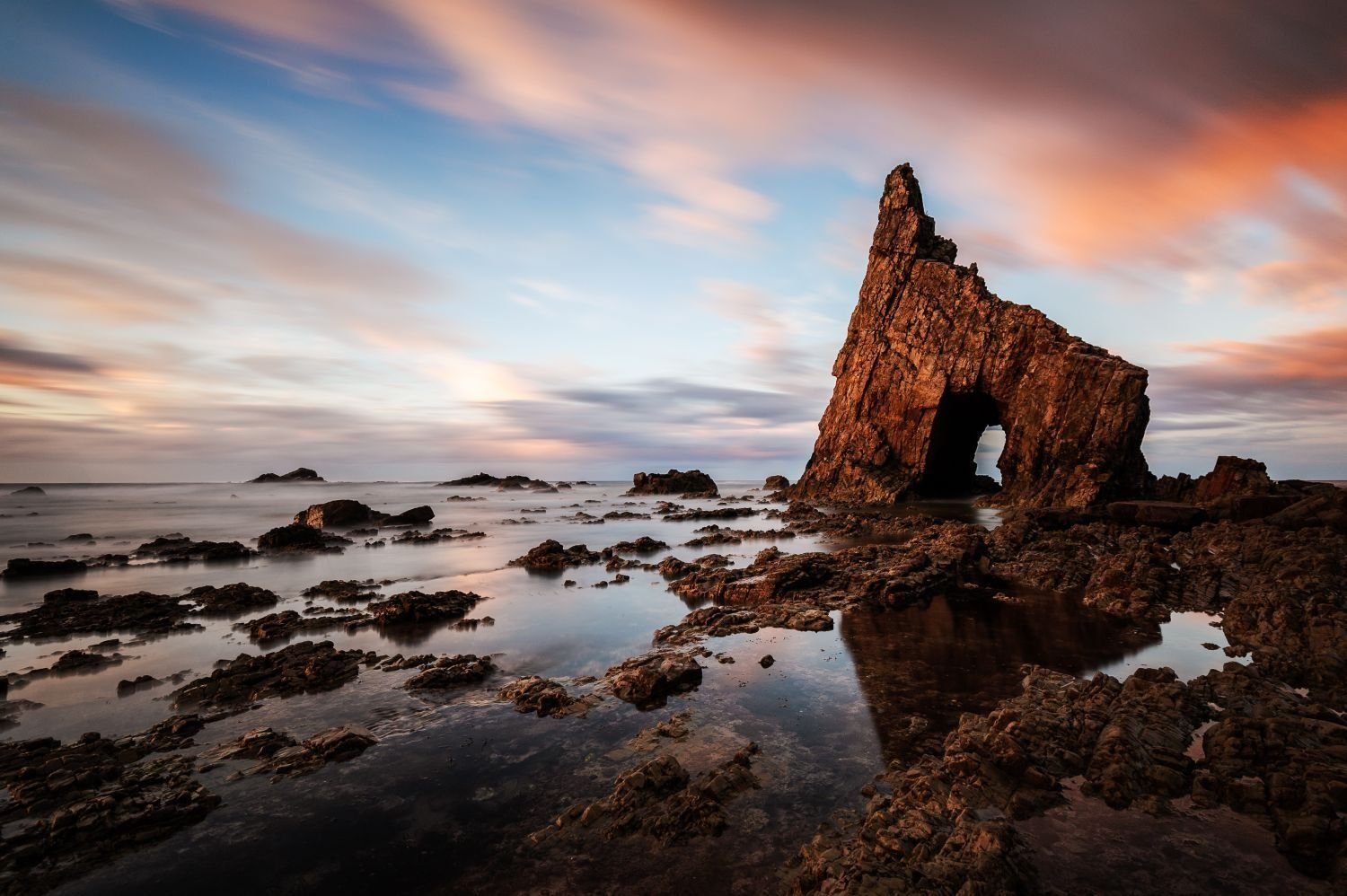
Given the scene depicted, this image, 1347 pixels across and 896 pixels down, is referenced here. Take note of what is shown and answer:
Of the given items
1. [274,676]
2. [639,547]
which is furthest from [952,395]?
[274,676]

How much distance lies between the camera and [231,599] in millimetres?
20344

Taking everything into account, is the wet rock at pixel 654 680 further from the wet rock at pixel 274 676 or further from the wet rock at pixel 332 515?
the wet rock at pixel 332 515

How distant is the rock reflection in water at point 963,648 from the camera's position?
414 inches

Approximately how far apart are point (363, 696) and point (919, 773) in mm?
10649

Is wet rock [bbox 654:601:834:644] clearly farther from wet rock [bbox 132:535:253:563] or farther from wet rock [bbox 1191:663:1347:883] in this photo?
wet rock [bbox 132:535:253:563]

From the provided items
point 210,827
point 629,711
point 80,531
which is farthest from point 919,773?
point 80,531

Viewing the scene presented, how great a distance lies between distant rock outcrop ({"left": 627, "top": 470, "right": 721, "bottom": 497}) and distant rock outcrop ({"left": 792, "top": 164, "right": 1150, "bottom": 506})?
107ft

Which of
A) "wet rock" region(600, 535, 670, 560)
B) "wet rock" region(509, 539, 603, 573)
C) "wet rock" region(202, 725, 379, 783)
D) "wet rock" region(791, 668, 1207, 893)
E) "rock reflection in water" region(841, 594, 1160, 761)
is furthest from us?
"wet rock" region(600, 535, 670, 560)

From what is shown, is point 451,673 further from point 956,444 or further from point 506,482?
point 506,482

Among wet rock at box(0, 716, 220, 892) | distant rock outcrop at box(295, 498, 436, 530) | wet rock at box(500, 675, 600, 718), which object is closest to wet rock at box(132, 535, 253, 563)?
distant rock outcrop at box(295, 498, 436, 530)

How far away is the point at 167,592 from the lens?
2256 centimetres

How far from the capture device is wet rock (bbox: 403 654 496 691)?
41.2 feet

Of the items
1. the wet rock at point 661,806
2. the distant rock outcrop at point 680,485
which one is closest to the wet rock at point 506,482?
the distant rock outcrop at point 680,485

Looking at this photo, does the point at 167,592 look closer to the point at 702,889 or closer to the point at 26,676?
the point at 26,676
